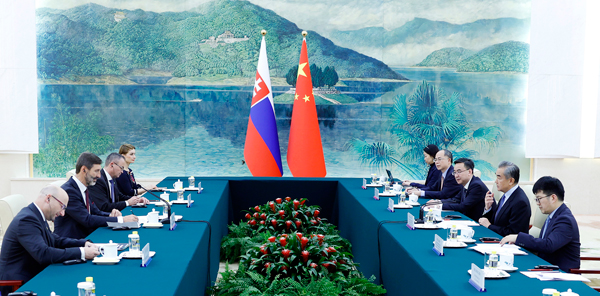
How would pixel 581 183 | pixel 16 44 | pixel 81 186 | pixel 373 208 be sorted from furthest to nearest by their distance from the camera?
1. pixel 581 183
2. pixel 16 44
3. pixel 373 208
4. pixel 81 186

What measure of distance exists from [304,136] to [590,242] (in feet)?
12.8

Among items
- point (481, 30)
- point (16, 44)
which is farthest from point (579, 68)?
point (16, 44)

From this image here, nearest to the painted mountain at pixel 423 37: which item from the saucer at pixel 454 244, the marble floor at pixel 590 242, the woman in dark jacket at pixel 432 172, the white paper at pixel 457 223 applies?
the woman in dark jacket at pixel 432 172

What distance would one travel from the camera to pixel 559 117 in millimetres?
7961

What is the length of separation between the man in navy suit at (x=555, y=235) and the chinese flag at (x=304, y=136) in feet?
13.7

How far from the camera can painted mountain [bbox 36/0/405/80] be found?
796cm

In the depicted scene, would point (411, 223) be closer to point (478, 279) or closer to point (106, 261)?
point (478, 279)

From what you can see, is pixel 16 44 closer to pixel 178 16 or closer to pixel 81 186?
pixel 178 16

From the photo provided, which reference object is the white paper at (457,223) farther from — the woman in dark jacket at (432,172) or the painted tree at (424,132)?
the painted tree at (424,132)

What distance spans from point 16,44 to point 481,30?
283 inches

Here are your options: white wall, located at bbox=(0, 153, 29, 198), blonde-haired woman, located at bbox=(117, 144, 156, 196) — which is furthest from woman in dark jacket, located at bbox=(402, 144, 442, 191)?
white wall, located at bbox=(0, 153, 29, 198)

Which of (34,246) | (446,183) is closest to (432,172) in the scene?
(446,183)

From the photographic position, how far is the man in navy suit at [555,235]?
119 inches

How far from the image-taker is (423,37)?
27.0ft
